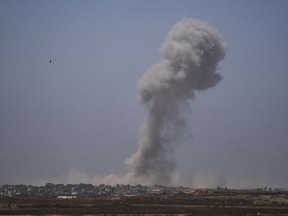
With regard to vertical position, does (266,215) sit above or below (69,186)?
below

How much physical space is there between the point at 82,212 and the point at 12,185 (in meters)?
123

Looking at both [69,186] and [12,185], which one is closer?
[69,186]

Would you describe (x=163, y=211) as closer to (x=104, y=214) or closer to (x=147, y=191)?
(x=104, y=214)

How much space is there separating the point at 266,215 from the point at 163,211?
1356 centimetres

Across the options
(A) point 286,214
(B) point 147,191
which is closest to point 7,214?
(A) point 286,214

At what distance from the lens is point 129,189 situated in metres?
140

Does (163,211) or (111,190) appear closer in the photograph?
(163,211)

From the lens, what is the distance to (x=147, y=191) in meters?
134

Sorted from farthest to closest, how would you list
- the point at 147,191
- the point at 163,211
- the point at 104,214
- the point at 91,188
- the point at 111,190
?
the point at 91,188, the point at 111,190, the point at 147,191, the point at 163,211, the point at 104,214

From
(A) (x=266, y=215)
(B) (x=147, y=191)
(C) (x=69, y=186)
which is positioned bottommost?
(A) (x=266, y=215)

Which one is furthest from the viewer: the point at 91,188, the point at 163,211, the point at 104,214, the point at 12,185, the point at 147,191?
the point at 12,185

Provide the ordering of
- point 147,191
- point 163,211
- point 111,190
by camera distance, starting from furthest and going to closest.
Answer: point 111,190
point 147,191
point 163,211

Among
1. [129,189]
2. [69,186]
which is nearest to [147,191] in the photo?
[129,189]

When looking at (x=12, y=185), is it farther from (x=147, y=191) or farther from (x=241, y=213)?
(x=241, y=213)
